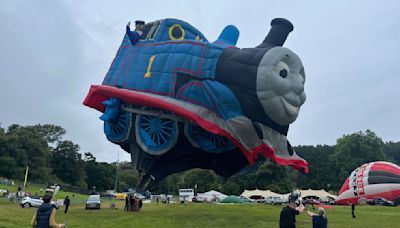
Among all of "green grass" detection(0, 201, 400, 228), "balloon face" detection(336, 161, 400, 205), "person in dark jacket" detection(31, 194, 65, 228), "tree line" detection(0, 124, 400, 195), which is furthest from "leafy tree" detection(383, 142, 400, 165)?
"person in dark jacket" detection(31, 194, 65, 228)

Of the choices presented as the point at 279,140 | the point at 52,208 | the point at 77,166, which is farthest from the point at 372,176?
the point at 77,166

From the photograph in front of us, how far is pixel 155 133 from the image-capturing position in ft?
62.5

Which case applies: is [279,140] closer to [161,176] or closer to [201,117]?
[201,117]

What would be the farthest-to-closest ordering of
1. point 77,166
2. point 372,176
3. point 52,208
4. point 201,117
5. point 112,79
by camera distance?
point 77,166
point 372,176
point 112,79
point 201,117
point 52,208

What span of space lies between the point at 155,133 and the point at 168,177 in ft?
225

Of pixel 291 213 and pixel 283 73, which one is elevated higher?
pixel 283 73

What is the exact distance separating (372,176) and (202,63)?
24926 millimetres

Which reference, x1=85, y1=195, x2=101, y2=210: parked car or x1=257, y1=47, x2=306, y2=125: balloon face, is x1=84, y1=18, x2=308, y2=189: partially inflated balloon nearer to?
x1=257, y1=47, x2=306, y2=125: balloon face

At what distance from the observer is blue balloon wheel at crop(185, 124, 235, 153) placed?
18.8m

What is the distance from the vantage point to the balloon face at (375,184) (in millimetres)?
36250

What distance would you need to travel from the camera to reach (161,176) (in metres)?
20.4

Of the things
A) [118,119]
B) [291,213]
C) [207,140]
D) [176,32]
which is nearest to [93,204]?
[118,119]

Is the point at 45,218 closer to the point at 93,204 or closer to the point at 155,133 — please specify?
the point at 155,133

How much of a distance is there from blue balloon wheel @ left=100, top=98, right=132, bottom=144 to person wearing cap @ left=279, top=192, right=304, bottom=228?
1267cm
